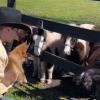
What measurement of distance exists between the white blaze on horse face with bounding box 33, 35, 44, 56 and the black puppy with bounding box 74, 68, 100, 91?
2.19 m

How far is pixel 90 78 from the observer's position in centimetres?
585

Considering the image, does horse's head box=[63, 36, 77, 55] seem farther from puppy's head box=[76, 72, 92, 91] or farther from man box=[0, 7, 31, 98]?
man box=[0, 7, 31, 98]

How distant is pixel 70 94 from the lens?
289 inches

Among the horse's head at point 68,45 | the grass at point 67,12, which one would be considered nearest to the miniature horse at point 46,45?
the horse's head at point 68,45

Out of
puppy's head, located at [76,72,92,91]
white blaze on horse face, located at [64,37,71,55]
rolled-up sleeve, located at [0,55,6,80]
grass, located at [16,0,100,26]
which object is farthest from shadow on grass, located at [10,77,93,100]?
grass, located at [16,0,100,26]

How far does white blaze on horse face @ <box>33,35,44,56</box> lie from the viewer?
819cm

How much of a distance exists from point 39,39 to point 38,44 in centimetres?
14

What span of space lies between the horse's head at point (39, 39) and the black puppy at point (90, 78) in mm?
2217

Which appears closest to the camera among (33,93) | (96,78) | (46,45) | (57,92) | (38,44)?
(96,78)

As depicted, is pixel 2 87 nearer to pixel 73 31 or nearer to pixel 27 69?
pixel 73 31

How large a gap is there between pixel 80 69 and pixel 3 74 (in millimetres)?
3879

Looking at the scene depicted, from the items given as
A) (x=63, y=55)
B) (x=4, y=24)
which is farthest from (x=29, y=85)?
(x=4, y=24)

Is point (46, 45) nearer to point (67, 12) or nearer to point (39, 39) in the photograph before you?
point (39, 39)

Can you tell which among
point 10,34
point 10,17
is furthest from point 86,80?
point 10,34
